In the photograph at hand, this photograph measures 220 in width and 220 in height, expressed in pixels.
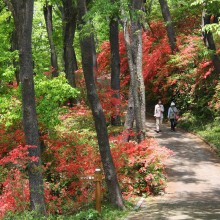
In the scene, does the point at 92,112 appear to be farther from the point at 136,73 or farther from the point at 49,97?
the point at 136,73

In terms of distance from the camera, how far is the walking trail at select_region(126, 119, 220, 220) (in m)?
8.06

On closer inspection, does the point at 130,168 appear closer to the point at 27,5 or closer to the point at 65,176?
the point at 65,176

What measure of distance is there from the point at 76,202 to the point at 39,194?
182cm

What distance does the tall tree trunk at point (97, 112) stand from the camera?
28.5 feet

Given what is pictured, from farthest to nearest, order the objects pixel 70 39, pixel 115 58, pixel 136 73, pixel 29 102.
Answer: pixel 70 39 → pixel 115 58 → pixel 136 73 → pixel 29 102

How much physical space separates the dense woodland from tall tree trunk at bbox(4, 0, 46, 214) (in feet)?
0.07

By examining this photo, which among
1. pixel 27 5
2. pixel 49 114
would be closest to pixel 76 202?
pixel 49 114

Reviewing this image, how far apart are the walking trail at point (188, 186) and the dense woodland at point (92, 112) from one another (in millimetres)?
500

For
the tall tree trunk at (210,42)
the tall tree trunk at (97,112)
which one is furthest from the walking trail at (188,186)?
the tall tree trunk at (210,42)

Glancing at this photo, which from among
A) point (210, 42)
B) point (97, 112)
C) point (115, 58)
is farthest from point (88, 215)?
point (210, 42)

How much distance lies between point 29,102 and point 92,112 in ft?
5.40

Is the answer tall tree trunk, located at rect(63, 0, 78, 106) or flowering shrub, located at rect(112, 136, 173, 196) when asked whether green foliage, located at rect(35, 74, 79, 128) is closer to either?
flowering shrub, located at rect(112, 136, 173, 196)

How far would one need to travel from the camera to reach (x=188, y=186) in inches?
422

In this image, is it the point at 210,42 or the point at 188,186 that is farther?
the point at 210,42
